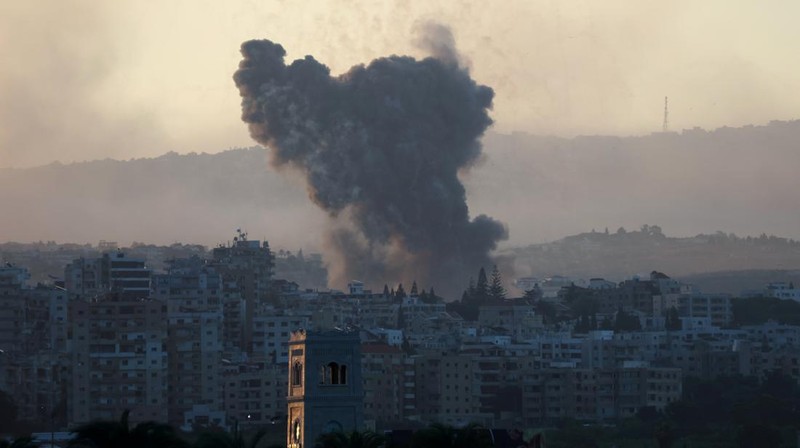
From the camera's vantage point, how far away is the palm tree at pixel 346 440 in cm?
6650

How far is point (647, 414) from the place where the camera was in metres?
141

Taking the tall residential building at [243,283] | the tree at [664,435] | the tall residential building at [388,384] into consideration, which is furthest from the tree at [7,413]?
the tall residential building at [243,283]

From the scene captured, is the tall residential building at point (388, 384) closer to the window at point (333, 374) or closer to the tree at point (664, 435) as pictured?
the tree at point (664, 435)

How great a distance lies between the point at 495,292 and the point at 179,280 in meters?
35.1

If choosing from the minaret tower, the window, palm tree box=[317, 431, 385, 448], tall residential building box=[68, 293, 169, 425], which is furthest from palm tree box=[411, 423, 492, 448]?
tall residential building box=[68, 293, 169, 425]

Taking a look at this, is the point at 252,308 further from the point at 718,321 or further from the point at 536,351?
the point at 718,321

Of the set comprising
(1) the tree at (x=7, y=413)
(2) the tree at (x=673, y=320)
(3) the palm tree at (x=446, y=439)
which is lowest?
(3) the palm tree at (x=446, y=439)

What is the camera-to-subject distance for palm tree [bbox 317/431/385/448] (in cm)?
6650

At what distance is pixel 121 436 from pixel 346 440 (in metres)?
4.91

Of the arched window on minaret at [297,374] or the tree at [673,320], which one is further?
the tree at [673,320]

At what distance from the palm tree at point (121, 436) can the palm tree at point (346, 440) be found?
321 centimetres

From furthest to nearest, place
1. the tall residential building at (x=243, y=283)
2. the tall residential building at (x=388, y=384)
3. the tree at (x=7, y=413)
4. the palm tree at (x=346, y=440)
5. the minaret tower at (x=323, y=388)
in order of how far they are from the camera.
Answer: the tall residential building at (x=243, y=283)
the tall residential building at (x=388, y=384)
the tree at (x=7, y=413)
the minaret tower at (x=323, y=388)
the palm tree at (x=346, y=440)

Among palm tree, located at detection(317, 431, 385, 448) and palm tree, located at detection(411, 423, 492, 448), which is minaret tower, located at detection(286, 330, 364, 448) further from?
palm tree, located at detection(411, 423, 492, 448)

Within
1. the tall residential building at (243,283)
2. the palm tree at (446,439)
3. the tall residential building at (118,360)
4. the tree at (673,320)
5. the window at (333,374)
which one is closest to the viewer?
the window at (333,374)
